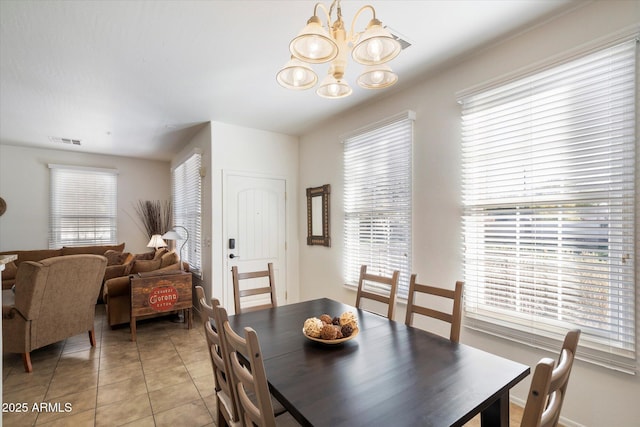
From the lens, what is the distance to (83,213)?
225 inches

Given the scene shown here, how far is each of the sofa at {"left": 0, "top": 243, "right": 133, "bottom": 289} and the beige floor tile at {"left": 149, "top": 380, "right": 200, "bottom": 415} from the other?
2.89 metres

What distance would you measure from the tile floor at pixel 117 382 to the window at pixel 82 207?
9.41 feet

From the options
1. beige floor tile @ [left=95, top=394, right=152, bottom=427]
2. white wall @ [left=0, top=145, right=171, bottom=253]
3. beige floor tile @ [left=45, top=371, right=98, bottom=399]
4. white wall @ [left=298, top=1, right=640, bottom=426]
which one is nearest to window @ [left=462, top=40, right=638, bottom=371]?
white wall @ [left=298, top=1, right=640, bottom=426]

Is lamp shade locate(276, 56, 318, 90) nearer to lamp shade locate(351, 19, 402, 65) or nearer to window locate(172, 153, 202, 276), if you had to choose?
lamp shade locate(351, 19, 402, 65)

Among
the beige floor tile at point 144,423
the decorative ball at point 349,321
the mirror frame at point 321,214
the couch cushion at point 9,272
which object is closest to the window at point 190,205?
the mirror frame at point 321,214

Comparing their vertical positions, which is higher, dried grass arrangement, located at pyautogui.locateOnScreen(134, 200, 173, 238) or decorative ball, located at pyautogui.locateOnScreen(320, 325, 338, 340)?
dried grass arrangement, located at pyautogui.locateOnScreen(134, 200, 173, 238)

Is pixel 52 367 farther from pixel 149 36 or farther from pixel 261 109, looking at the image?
pixel 261 109

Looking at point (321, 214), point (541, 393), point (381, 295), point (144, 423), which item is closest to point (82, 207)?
point (321, 214)

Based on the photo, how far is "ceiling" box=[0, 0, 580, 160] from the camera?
188cm

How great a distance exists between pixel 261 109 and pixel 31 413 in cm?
338

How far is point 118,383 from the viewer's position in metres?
2.57

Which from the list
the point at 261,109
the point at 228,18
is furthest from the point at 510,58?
the point at 261,109

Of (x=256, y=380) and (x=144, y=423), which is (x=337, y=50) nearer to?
(x=256, y=380)

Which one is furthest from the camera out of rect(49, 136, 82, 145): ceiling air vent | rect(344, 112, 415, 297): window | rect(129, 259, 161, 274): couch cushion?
rect(49, 136, 82, 145): ceiling air vent
